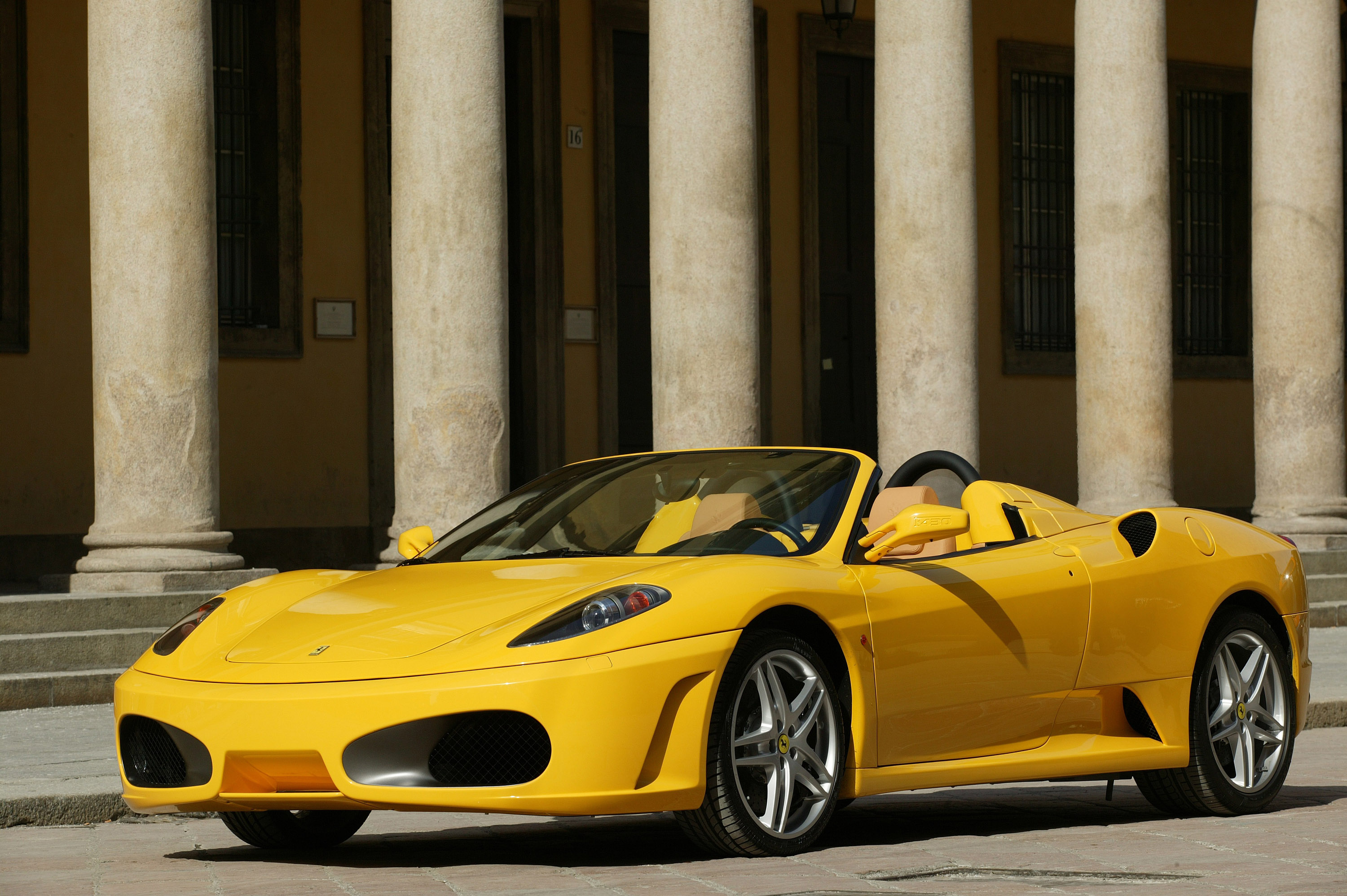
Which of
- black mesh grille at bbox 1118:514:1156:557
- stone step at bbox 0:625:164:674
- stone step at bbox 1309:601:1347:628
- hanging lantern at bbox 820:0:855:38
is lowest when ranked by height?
stone step at bbox 1309:601:1347:628

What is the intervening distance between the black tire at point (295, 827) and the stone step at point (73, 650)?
4731 mm

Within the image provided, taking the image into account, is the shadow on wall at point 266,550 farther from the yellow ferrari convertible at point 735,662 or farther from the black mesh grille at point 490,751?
the black mesh grille at point 490,751

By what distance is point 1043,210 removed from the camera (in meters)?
21.8

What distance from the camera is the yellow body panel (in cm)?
507

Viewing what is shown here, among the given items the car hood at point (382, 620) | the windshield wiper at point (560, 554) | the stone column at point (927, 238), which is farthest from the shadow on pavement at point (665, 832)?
the stone column at point (927, 238)

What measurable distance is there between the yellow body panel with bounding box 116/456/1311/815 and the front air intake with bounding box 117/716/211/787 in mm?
35

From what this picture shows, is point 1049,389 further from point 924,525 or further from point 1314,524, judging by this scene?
point 924,525

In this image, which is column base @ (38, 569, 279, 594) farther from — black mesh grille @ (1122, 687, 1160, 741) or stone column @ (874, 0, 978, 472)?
black mesh grille @ (1122, 687, 1160, 741)

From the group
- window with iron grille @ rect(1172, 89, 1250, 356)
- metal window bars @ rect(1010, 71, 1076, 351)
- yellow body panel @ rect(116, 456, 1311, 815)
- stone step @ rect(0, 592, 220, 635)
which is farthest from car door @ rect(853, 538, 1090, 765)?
window with iron grille @ rect(1172, 89, 1250, 356)

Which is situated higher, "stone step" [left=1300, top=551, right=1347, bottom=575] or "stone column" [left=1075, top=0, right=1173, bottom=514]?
"stone column" [left=1075, top=0, right=1173, bottom=514]

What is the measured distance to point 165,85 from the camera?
1184cm

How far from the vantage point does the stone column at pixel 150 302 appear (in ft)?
38.5

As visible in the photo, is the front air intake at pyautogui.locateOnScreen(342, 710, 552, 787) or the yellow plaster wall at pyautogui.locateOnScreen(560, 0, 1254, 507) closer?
the front air intake at pyautogui.locateOnScreen(342, 710, 552, 787)

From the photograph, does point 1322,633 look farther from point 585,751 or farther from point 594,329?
point 585,751
